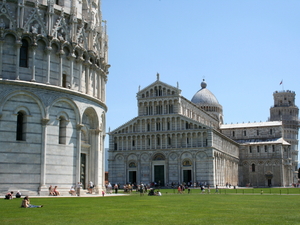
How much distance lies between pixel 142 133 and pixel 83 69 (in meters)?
46.5

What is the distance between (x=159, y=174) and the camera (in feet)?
269

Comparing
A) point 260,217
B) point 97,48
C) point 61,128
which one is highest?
point 97,48

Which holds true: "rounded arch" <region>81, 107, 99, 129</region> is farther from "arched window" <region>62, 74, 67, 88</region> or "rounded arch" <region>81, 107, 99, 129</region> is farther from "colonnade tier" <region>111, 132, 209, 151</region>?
"colonnade tier" <region>111, 132, 209, 151</region>

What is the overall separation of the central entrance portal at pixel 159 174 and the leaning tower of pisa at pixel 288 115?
5732cm

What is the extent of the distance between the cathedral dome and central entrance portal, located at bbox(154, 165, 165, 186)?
34.2 metres

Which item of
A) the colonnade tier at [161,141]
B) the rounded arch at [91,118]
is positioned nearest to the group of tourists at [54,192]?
the rounded arch at [91,118]

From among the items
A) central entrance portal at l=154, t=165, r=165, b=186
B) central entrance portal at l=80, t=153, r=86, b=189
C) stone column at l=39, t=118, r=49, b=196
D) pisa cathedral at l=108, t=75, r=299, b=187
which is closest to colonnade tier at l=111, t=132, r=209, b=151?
pisa cathedral at l=108, t=75, r=299, b=187

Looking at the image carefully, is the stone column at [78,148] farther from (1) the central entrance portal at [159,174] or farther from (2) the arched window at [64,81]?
(1) the central entrance portal at [159,174]

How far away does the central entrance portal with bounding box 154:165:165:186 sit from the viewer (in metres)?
81.5

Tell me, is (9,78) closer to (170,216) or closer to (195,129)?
(170,216)

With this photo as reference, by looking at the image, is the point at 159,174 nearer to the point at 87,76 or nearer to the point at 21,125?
the point at 87,76

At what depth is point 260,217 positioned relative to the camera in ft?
54.8

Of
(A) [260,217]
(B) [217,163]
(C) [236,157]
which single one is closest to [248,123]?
(C) [236,157]

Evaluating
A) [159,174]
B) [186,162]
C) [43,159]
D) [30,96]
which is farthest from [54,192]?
[159,174]
